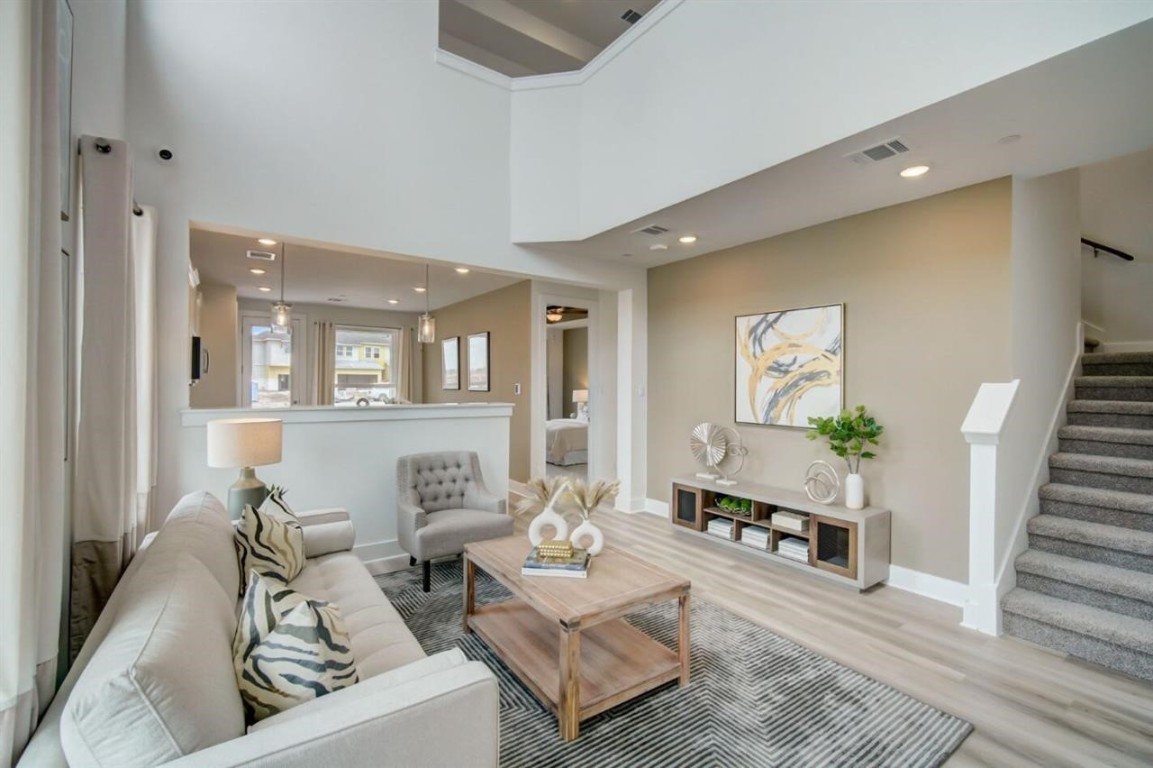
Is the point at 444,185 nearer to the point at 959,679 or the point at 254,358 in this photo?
the point at 959,679

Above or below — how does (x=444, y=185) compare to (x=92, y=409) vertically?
above

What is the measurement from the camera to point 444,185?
4109 mm

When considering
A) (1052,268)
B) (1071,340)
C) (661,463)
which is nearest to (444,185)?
(661,463)

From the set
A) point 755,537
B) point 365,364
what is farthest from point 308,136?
point 365,364

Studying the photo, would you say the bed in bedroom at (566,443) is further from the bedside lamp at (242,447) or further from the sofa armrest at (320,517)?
the bedside lamp at (242,447)

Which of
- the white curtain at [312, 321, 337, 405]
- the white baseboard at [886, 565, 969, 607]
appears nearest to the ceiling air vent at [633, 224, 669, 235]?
the white baseboard at [886, 565, 969, 607]

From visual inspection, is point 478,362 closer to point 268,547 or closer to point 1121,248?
point 268,547

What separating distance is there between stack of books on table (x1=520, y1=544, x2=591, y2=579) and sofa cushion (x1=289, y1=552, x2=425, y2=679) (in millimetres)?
604

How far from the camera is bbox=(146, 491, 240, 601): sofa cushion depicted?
66.5 inches

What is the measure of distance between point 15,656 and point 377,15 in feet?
14.0

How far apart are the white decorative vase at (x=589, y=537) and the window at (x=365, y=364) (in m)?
7.32

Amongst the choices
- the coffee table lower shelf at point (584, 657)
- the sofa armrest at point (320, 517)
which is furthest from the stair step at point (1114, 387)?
the sofa armrest at point (320, 517)

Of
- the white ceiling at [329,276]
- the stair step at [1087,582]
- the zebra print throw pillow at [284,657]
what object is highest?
the white ceiling at [329,276]

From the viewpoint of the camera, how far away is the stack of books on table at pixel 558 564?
7.95ft
